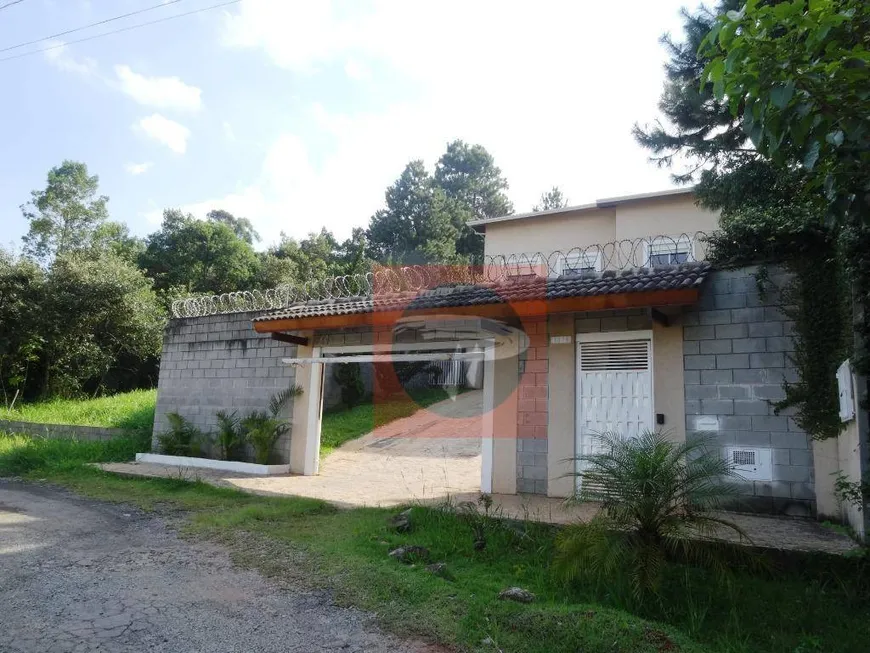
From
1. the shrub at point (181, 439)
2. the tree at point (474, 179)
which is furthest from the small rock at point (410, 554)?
the tree at point (474, 179)

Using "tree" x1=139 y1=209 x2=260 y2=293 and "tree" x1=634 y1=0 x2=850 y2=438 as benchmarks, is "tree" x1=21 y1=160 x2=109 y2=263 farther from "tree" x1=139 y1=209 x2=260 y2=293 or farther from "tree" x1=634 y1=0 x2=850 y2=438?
"tree" x1=634 y1=0 x2=850 y2=438

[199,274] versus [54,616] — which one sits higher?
[199,274]

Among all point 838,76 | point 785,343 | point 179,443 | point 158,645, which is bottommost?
point 158,645

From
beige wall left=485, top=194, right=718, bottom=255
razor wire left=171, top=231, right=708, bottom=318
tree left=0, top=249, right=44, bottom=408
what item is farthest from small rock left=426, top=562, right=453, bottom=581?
tree left=0, top=249, right=44, bottom=408

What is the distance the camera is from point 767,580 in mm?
4637

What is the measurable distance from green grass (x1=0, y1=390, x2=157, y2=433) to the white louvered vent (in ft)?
30.9

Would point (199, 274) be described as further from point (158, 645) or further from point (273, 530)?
point (158, 645)

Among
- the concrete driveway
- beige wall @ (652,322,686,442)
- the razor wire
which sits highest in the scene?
the razor wire

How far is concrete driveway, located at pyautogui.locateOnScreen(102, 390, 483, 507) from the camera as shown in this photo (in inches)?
337

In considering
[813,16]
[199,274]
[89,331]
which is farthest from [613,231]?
[199,274]

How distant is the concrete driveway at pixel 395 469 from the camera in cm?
856

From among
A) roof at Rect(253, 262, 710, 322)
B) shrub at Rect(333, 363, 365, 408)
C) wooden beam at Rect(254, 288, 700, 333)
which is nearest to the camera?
wooden beam at Rect(254, 288, 700, 333)

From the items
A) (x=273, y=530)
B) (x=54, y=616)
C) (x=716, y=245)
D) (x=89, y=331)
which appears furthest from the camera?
(x=89, y=331)

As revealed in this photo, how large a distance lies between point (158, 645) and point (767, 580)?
→ 168 inches
